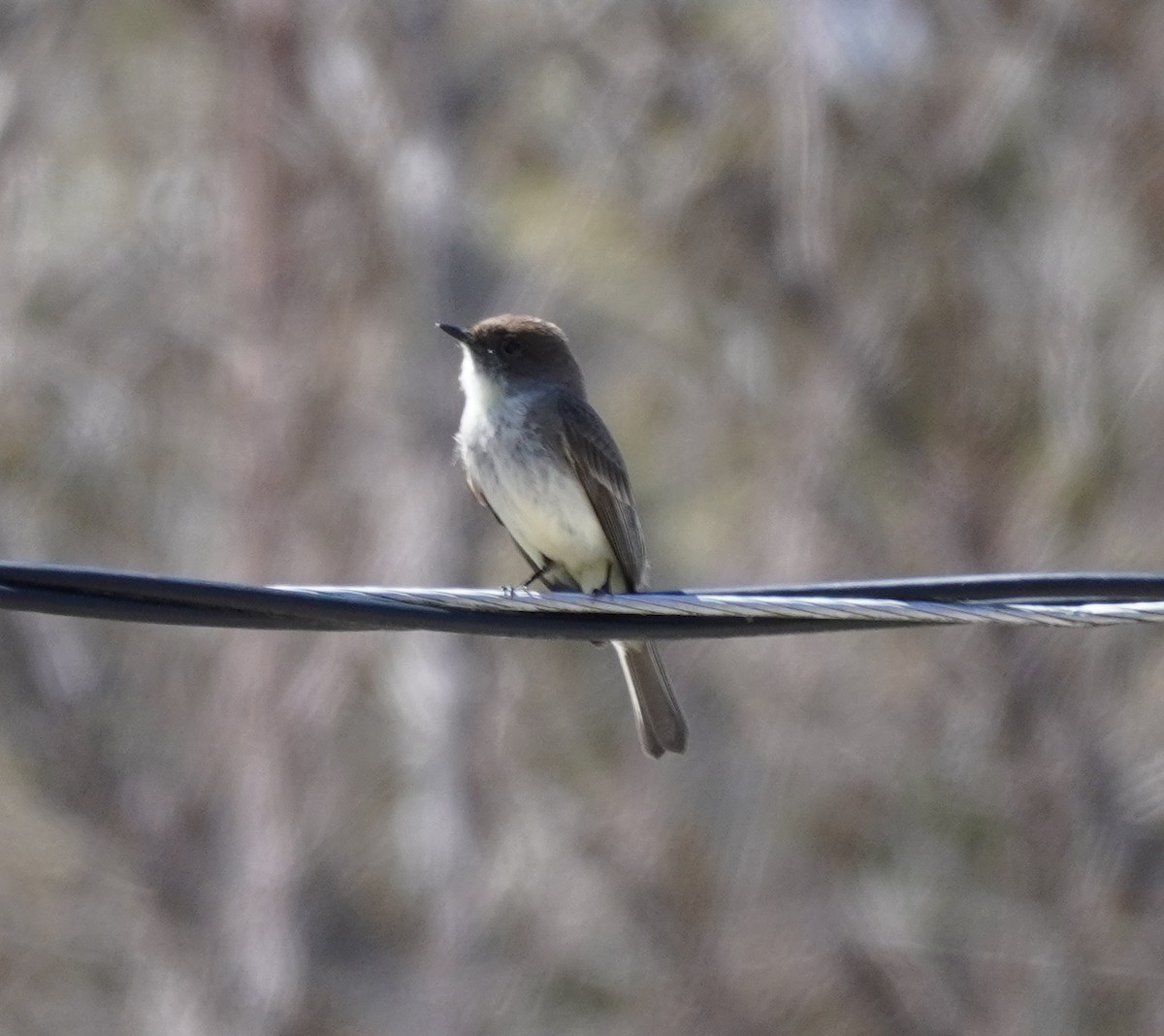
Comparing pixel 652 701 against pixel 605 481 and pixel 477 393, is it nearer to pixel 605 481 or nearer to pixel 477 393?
pixel 605 481

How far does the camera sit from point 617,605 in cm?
414

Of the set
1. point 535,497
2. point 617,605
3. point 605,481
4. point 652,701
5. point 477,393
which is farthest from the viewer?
point 477,393

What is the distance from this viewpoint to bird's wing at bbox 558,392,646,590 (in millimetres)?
6480

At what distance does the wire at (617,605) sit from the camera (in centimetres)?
377

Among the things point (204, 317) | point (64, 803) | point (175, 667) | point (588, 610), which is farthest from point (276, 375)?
point (588, 610)

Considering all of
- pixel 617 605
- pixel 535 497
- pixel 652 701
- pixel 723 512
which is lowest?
pixel 723 512

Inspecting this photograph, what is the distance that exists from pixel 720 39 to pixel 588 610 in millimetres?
10369

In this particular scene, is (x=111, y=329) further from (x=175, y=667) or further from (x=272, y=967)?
(x=272, y=967)

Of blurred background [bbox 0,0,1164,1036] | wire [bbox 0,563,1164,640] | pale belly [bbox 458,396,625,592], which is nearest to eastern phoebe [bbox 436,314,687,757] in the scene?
pale belly [bbox 458,396,625,592]

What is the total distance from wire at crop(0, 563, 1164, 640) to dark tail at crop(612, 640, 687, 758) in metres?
1.82

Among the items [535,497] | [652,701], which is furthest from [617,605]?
[535,497]

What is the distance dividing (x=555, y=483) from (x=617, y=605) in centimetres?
232

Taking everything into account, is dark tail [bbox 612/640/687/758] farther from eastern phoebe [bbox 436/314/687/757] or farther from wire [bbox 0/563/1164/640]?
wire [bbox 0/563/1164/640]

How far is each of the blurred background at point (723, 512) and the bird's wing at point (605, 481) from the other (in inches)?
236
